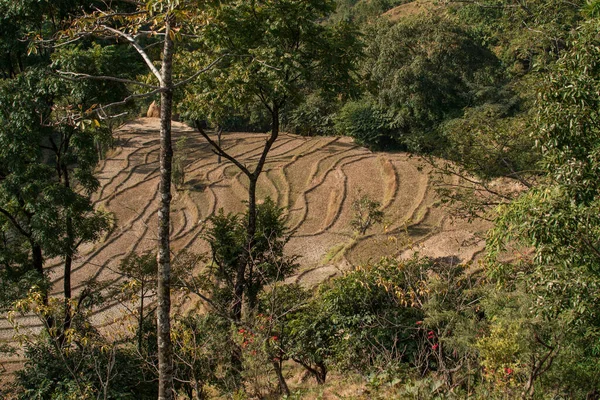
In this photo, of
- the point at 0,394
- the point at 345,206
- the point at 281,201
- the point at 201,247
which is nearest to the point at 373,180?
the point at 345,206

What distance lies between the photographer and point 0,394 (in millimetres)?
8633

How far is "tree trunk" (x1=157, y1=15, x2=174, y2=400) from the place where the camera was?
500 cm

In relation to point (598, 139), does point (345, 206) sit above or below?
below

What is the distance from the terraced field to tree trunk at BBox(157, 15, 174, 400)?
37.1ft

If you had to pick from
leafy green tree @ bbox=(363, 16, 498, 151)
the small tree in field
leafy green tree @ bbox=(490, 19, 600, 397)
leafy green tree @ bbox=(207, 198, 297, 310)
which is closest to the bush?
leafy green tree @ bbox=(363, 16, 498, 151)

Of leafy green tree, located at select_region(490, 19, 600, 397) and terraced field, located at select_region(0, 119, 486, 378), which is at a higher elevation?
leafy green tree, located at select_region(490, 19, 600, 397)

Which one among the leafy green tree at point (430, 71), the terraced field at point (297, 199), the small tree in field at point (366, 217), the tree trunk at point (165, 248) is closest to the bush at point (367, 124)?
the terraced field at point (297, 199)

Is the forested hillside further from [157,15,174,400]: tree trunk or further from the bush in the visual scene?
the bush

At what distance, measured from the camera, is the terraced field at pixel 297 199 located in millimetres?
18719

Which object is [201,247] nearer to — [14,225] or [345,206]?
[345,206]

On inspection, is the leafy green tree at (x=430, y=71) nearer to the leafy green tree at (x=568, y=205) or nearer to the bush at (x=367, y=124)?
the bush at (x=367, y=124)

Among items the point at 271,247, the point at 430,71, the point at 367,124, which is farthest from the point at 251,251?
the point at 367,124

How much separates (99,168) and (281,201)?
989cm

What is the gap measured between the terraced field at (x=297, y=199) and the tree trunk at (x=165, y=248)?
446 inches
